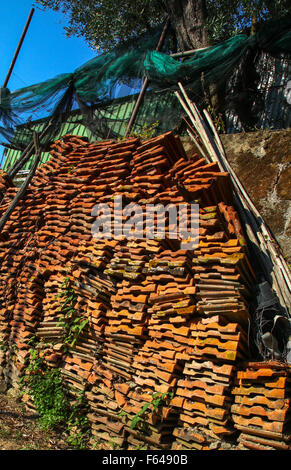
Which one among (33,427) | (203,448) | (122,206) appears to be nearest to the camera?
(203,448)

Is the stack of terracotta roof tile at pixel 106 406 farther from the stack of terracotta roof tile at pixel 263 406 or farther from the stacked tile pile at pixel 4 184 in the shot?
the stacked tile pile at pixel 4 184

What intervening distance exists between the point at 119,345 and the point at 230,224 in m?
2.00

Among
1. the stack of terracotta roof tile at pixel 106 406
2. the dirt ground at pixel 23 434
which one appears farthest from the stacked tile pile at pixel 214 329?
the dirt ground at pixel 23 434

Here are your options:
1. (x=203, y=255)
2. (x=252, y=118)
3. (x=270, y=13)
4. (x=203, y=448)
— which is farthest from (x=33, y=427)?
(x=270, y=13)

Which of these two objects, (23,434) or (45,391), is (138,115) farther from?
(23,434)

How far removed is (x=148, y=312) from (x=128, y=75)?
4.94m

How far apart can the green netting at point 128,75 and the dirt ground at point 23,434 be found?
517cm

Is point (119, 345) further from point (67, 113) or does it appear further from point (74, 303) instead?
point (67, 113)

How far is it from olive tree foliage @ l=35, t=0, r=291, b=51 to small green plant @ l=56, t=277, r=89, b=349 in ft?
19.1

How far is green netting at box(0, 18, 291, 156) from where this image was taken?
6.39m

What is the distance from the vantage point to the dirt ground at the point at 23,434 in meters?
4.28

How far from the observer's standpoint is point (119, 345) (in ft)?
15.2

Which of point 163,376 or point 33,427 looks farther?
point 33,427

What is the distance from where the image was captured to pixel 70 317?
520 centimetres
